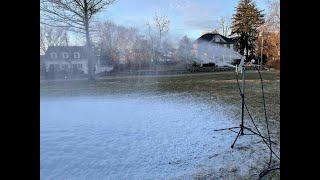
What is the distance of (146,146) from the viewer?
3.30m

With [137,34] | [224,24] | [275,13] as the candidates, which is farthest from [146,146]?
[224,24]

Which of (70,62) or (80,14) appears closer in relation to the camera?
(80,14)

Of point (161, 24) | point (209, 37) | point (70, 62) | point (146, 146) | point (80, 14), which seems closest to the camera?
point (146, 146)

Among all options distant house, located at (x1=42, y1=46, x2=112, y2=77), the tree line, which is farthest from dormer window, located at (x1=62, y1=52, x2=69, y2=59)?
the tree line

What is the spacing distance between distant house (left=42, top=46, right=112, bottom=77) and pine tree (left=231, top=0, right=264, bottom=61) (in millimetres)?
3853

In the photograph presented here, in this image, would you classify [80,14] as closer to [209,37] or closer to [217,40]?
[217,40]

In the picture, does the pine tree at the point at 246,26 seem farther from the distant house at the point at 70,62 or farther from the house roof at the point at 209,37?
the distant house at the point at 70,62

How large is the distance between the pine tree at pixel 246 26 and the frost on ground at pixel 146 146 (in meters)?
3.94

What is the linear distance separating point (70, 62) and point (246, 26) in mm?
5010

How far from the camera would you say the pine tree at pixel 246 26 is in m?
8.89

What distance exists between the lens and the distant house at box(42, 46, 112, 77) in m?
7.10

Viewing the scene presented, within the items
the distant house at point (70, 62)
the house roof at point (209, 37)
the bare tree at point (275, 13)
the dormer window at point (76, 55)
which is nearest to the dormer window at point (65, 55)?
the distant house at point (70, 62)
